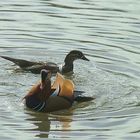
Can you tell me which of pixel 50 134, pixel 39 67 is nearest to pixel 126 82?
pixel 39 67

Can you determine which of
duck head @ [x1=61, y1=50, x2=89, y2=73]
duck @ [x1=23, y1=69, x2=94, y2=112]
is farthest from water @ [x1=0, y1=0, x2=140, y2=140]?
duck head @ [x1=61, y1=50, x2=89, y2=73]

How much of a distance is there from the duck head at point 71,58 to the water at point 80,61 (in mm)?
233

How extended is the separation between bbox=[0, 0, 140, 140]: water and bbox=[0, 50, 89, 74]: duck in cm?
16

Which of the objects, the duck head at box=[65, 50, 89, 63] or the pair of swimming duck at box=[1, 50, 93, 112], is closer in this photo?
the pair of swimming duck at box=[1, 50, 93, 112]

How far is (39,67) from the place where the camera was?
15688 millimetres

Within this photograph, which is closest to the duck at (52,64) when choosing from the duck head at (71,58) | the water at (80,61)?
the duck head at (71,58)

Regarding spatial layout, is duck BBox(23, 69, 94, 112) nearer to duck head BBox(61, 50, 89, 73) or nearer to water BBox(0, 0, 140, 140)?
water BBox(0, 0, 140, 140)

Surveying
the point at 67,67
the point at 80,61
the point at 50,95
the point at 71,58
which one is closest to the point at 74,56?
the point at 71,58

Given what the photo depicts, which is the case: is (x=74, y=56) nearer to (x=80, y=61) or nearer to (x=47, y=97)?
(x=80, y=61)

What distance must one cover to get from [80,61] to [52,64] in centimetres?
153

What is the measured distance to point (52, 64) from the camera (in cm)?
1598

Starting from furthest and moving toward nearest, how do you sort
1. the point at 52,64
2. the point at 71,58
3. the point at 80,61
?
the point at 80,61, the point at 71,58, the point at 52,64

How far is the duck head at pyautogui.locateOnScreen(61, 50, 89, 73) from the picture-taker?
16031mm

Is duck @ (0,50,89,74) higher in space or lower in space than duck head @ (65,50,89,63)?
lower
